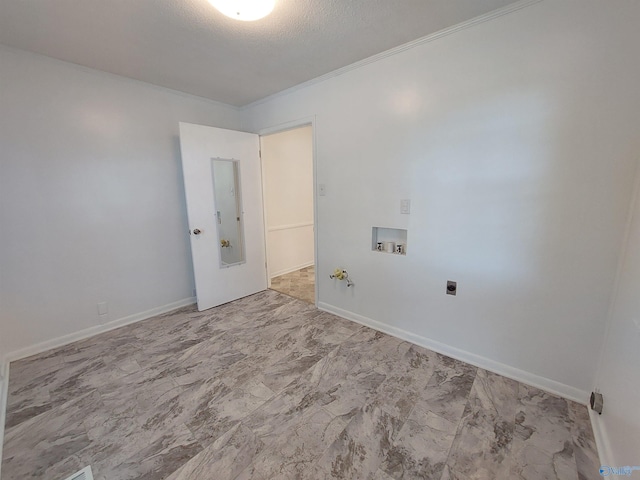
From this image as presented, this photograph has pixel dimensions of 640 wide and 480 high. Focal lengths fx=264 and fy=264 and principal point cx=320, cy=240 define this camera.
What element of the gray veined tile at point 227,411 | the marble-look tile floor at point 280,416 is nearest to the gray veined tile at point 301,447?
the marble-look tile floor at point 280,416

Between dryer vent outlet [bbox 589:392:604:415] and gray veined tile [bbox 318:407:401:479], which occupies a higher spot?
dryer vent outlet [bbox 589:392:604:415]

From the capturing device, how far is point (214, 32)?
1.79 m

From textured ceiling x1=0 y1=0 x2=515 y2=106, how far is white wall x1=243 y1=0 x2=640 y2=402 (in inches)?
10.0

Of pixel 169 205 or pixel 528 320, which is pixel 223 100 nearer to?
pixel 169 205

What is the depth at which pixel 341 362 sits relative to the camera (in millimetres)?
2047

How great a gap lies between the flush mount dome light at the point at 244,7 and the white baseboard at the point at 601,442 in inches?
110

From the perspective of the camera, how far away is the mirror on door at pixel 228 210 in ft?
9.98

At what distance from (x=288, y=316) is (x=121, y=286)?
1.68 m

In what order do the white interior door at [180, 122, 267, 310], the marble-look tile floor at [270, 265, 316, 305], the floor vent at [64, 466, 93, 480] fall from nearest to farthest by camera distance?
the floor vent at [64, 466, 93, 480]
the white interior door at [180, 122, 267, 310]
the marble-look tile floor at [270, 265, 316, 305]

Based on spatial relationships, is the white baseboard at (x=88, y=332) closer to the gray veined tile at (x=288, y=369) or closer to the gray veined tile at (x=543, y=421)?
the gray veined tile at (x=288, y=369)

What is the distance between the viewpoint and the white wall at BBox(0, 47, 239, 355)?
2.05m

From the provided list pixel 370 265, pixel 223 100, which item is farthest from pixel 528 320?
pixel 223 100

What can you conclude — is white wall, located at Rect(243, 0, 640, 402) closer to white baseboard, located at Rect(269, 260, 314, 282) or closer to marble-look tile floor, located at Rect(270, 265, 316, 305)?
marble-look tile floor, located at Rect(270, 265, 316, 305)

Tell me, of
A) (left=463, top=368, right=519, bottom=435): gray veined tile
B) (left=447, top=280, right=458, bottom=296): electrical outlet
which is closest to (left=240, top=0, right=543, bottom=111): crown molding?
(left=447, top=280, right=458, bottom=296): electrical outlet
